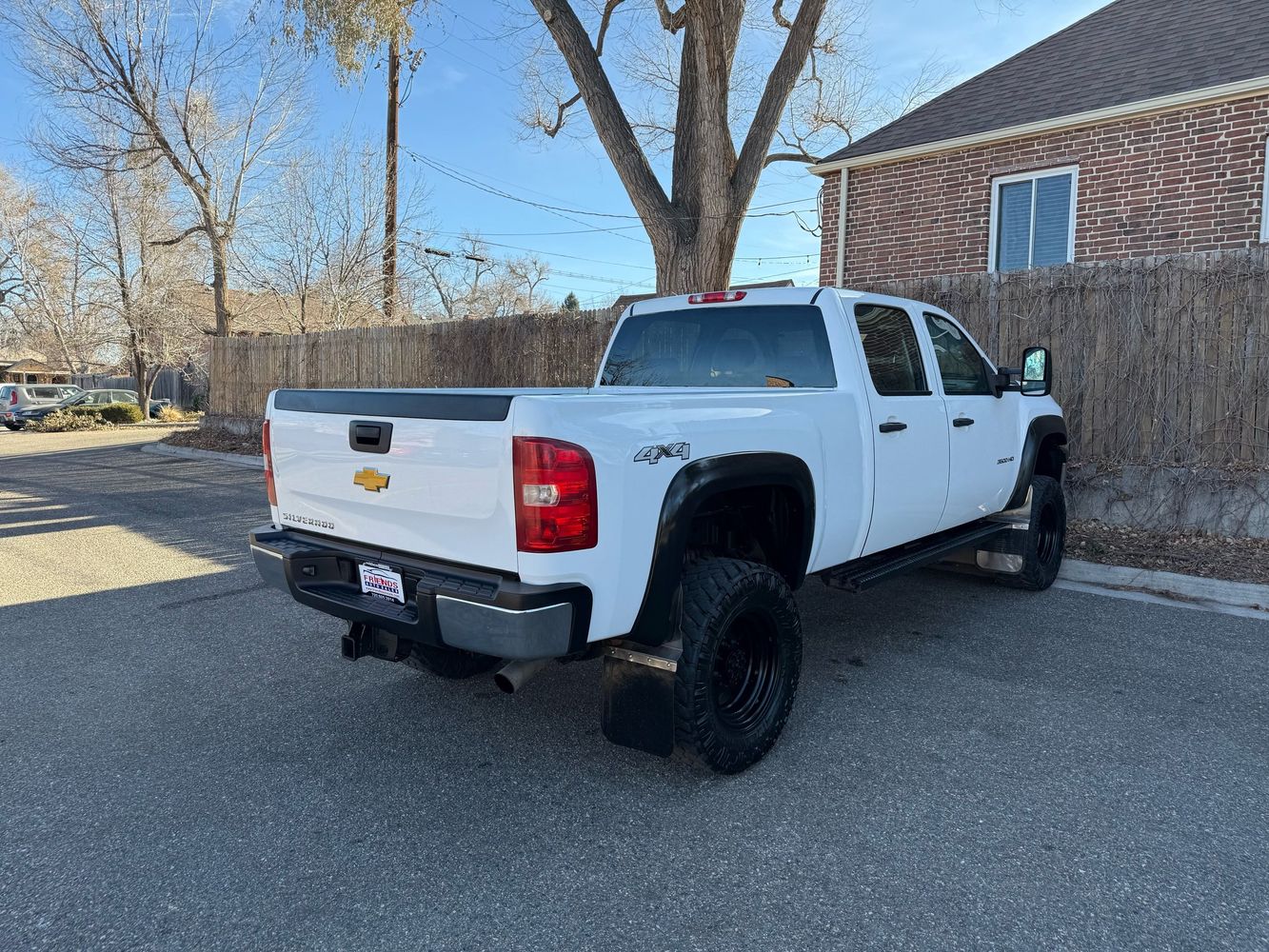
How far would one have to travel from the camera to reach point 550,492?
264 cm

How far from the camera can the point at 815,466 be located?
11.8ft

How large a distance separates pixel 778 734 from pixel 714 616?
2.50 ft

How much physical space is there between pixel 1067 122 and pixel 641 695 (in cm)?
1059

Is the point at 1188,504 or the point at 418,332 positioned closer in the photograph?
the point at 1188,504

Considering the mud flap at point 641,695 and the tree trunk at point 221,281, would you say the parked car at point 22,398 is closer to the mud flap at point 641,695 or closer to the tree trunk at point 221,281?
the tree trunk at point 221,281

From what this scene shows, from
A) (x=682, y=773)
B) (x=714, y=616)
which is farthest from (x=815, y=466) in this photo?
(x=682, y=773)

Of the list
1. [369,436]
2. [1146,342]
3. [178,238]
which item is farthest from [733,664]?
[178,238]

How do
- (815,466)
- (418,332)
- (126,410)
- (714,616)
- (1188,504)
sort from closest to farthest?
(714,616)
(815,466)
(1188,504)
(418,332)
(126,410)

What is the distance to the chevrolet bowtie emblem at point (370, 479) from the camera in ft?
10.1

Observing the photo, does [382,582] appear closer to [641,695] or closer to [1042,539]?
[641,695]

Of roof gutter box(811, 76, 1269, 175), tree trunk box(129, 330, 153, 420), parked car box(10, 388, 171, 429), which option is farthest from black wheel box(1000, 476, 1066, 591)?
tree trunk box(129, 330, 153, 420)

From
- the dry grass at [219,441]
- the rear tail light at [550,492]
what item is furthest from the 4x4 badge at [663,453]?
the dry grass at [219,441]

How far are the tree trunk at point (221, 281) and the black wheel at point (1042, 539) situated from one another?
66.5 ft

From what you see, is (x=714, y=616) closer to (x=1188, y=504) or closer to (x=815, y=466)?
(x=815, y=466)
